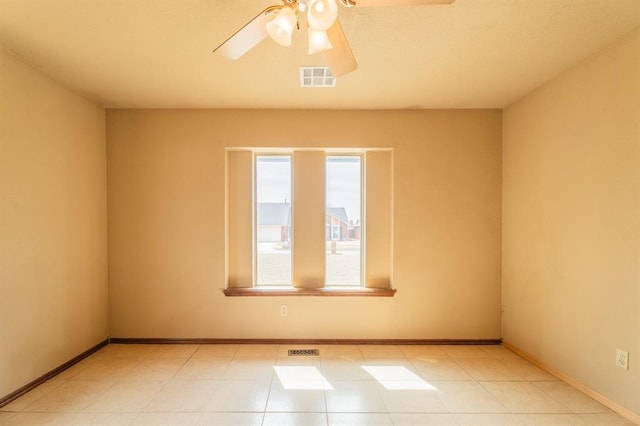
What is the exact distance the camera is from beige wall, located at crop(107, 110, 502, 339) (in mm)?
3416

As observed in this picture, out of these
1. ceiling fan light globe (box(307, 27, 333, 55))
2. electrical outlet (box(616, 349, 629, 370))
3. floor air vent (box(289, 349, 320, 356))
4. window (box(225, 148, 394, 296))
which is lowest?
floor air vent (box(289, 349, 320, 356))

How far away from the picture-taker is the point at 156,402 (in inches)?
91.4

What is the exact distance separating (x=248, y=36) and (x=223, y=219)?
2263 mm

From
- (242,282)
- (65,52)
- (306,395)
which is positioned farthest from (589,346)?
(65,52)

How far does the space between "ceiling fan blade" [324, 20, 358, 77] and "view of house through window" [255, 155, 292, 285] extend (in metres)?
1.96

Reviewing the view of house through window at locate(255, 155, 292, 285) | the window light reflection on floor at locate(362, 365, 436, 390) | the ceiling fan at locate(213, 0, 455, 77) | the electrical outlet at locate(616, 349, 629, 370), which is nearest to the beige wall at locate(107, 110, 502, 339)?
the view of house through window at locate(255, 155, 292, 285)

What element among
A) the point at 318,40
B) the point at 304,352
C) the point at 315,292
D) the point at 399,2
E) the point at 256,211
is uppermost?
the point at 399,2

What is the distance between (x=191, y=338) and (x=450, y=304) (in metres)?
2.87

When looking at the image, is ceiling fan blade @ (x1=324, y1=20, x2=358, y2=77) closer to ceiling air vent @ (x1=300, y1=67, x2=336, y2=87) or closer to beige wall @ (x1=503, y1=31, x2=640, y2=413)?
ceiling air vent @ (x1=300, y1=67, x2=336, y2=87)

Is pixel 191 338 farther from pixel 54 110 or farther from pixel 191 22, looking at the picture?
Answer: pixel 191 22

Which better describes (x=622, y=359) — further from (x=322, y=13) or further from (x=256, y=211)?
(x=256, y=211)

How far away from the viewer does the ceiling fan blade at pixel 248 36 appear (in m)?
1.40

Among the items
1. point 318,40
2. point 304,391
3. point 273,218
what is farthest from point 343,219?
point 318,40

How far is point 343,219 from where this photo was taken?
363 cm
